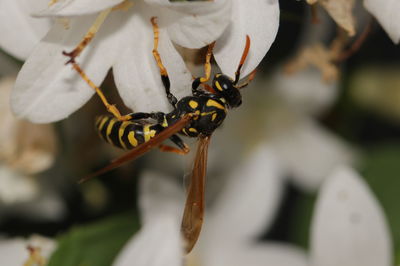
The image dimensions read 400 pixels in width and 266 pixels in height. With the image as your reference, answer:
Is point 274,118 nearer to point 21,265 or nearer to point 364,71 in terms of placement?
point 364,71

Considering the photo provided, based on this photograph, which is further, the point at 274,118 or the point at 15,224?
the point at 274,118

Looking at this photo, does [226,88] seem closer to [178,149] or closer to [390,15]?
[178,149]

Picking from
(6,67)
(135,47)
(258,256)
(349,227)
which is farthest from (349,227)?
(6,67)

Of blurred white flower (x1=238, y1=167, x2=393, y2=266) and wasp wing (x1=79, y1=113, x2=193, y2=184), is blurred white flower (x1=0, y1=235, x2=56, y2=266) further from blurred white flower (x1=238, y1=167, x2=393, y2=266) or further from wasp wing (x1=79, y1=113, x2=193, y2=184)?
blurred white flower (x1=238, y1=167, x2=393, y2=266)

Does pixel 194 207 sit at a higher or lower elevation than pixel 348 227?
higher

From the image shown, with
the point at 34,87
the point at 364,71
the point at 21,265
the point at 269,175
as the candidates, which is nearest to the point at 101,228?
the point at 21,265

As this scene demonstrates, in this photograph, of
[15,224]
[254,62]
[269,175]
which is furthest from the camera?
[269,175]

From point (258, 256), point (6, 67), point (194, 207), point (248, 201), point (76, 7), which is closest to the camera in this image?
point (76, 7)
